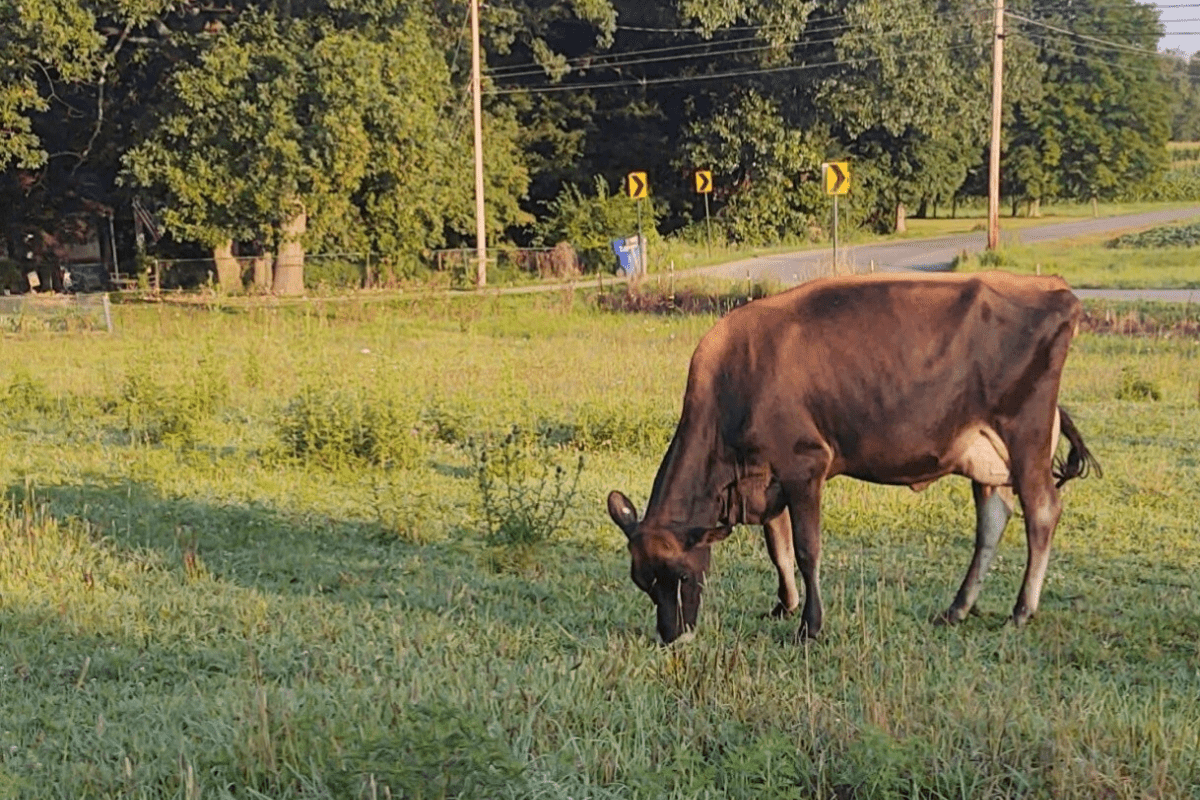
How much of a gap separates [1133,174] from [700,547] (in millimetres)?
79045

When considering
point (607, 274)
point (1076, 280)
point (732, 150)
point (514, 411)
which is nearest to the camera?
point (514, 411)

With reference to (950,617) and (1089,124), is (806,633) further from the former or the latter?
(1089,124)

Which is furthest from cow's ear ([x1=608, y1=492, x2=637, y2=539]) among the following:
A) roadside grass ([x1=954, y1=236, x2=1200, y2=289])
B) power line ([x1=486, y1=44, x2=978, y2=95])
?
power line ([x1=486, y1=44, x2=978, y2=95])

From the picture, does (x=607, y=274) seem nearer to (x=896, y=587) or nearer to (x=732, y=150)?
(x=732, y=150)

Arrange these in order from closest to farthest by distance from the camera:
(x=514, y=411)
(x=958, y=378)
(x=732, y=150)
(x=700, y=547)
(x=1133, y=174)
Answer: (x=700, y=547) → (x=958, y=378) → (x=514, y=411) → (x=732, y=150) → (x=1133, y=174)

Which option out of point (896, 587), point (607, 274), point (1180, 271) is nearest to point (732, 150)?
point (607, 274)

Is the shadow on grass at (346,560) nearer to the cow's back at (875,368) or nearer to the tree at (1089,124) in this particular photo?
the cow's back at (875,368)

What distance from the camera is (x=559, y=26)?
4725cm

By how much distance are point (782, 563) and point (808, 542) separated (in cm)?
42

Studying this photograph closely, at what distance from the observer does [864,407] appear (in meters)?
6.37

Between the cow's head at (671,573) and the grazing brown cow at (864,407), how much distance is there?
9 centimetres

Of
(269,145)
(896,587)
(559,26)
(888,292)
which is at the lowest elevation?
(896,587)

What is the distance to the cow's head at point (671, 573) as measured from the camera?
5945mm

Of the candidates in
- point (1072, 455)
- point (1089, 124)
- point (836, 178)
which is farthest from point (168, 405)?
point (1089, 124)
